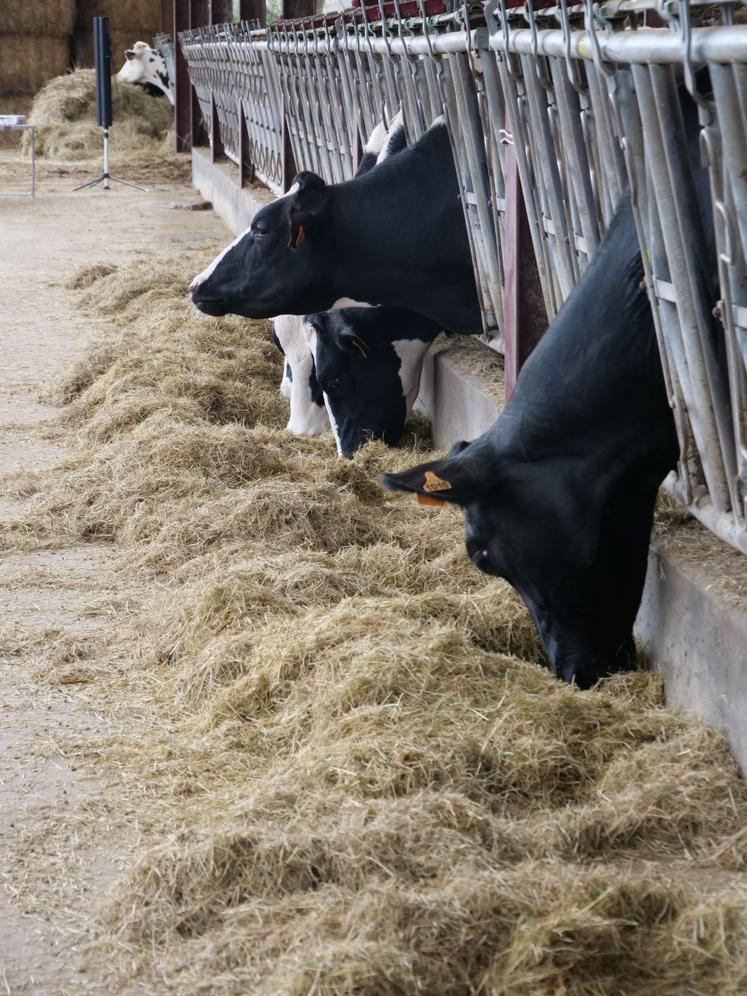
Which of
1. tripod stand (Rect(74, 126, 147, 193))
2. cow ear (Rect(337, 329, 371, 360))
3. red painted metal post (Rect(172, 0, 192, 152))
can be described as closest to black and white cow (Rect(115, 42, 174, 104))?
red painted metal post (Rect(172, 0, 192, 152))

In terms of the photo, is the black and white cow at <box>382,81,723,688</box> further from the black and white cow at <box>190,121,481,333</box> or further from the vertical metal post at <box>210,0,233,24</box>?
the vertical metal post at <box>210,0,233,24</box>

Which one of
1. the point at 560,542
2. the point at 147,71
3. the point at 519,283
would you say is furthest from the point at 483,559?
the point at 147,71

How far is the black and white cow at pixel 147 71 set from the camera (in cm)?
2362

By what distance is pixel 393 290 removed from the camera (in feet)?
19.5

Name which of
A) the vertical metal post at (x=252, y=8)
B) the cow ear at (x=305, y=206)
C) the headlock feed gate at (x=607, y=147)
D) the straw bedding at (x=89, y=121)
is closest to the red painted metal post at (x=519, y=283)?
the headlock feed gate at (x=607, y=147)

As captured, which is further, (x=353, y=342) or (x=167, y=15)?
(x=167, y=15)

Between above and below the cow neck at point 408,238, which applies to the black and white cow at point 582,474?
below

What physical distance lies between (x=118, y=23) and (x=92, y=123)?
4.71 meters

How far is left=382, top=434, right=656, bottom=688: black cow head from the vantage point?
3508mm

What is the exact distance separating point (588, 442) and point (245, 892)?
1.50m

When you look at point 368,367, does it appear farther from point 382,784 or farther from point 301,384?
point 382,784

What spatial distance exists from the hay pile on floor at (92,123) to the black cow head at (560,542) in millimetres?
18209

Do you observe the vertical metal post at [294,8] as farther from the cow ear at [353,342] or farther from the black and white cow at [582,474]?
the black and white cow at [582,474]

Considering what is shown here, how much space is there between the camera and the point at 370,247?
19.1ft
